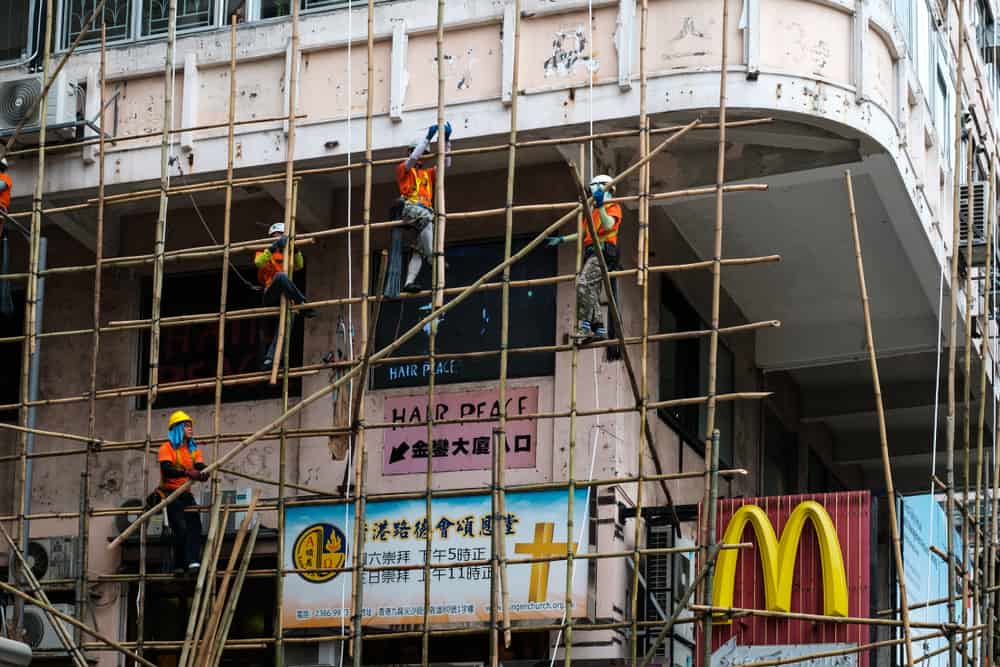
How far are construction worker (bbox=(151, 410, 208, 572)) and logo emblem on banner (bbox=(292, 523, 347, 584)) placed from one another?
0.96 metres

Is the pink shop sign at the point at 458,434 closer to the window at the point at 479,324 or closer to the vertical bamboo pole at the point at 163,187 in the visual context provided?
A: the window at the point at 479,324

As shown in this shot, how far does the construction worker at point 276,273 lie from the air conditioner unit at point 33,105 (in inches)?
100

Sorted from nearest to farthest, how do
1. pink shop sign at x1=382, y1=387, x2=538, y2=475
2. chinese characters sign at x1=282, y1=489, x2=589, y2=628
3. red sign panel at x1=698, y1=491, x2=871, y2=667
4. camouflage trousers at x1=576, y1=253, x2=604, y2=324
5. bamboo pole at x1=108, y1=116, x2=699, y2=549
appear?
bamboo pole at x1=108, y1=116, x2=699, y2=549, red sign panel at x1=698, y1=491, x2=871, y2=667, camouflage trousers at x1=576, y1=253, x2=604, y2=324, chinese characters sign at x1=282, y1=489, x2=589, y2=628, pink shop sign at x1=382, y1=387, x2=538, y2=475

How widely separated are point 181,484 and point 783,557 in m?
5.40

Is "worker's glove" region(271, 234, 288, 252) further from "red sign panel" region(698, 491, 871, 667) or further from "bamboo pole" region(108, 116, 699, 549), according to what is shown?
"red sign panel" region(698, 491, 871, 667)

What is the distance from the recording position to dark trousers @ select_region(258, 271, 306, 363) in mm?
17141

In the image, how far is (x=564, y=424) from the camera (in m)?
17.5

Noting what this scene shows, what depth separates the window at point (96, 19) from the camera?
1914 centimetres

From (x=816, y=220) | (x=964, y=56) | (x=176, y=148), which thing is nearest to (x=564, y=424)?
(x=816, y=220)

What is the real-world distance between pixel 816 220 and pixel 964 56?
5595 mm

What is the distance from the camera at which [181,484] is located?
1692 centimetres

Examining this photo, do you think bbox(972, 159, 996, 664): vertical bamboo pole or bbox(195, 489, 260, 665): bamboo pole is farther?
bbox(972, 159, 996, 664): vertical bamboo pole

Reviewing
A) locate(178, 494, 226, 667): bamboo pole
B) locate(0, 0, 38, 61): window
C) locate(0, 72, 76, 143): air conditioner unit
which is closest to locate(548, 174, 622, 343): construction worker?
locate(178, 494, 226, 667): bamboo pole

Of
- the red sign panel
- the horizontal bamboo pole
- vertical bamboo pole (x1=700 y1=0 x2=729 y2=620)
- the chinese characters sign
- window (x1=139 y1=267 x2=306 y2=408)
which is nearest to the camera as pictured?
the horizontal bamboo pole
